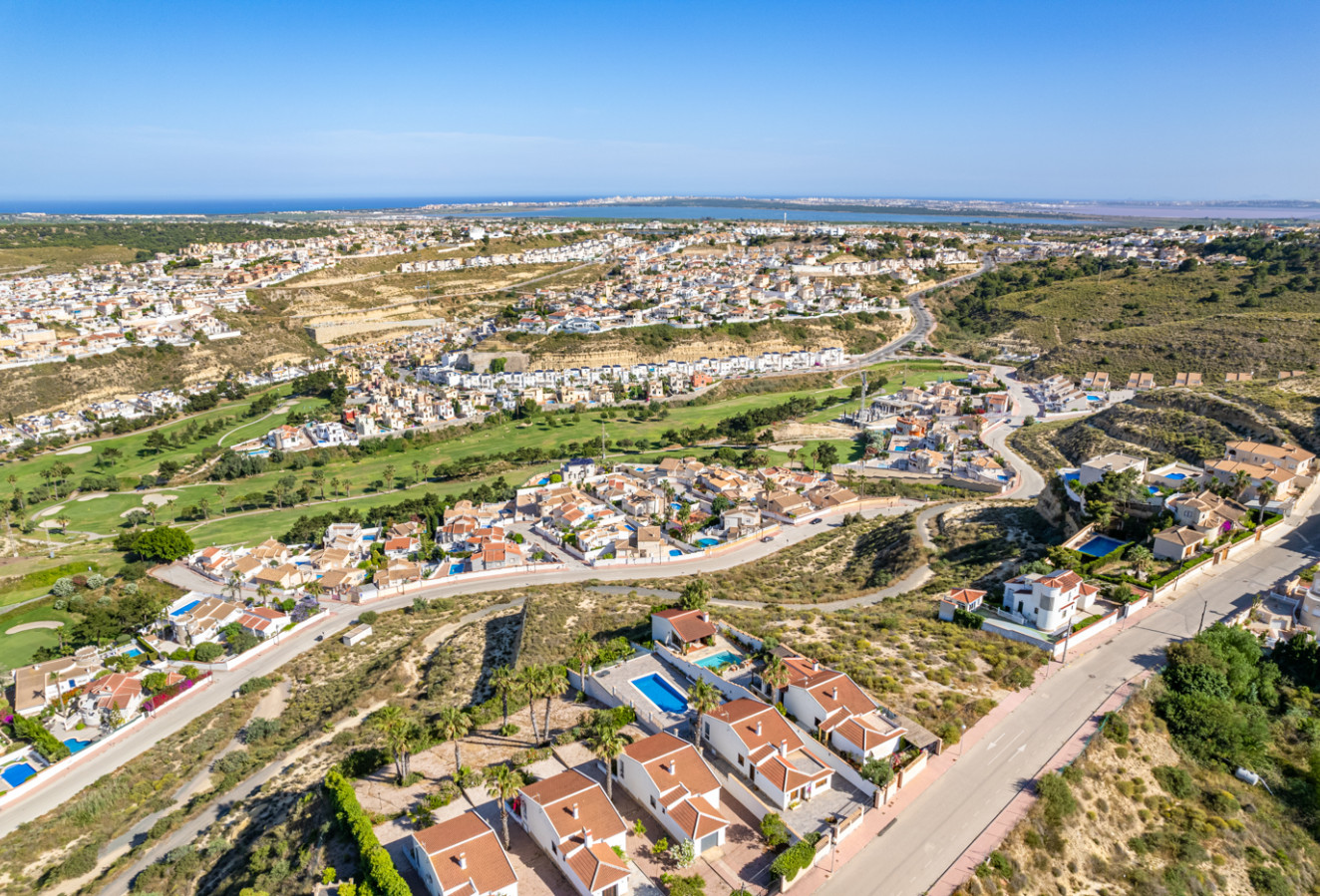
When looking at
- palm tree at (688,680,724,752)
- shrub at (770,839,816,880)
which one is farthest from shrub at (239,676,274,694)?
shrub at (770,839,816,880)

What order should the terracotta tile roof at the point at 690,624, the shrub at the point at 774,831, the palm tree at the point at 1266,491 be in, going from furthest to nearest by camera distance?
1. the palm tree at the point at 1266,491
2. the terracotta tile roof at the point at 690,624
3. the shrub at the point at 774,831

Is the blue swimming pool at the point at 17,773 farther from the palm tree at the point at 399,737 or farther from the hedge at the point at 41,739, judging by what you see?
the palm tree at the point at 399,737

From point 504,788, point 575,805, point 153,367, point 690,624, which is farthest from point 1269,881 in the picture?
point 153,367

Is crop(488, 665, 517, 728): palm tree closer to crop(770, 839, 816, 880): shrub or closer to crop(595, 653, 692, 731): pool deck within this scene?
crop(595, 653, 692, 731): pool deck

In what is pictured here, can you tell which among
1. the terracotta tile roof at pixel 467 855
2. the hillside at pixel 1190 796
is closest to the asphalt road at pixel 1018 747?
the hillside at pixel 1190 796

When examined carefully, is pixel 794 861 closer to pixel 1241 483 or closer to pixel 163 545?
pixel 1241 483

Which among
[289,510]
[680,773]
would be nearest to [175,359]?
[289,510]
